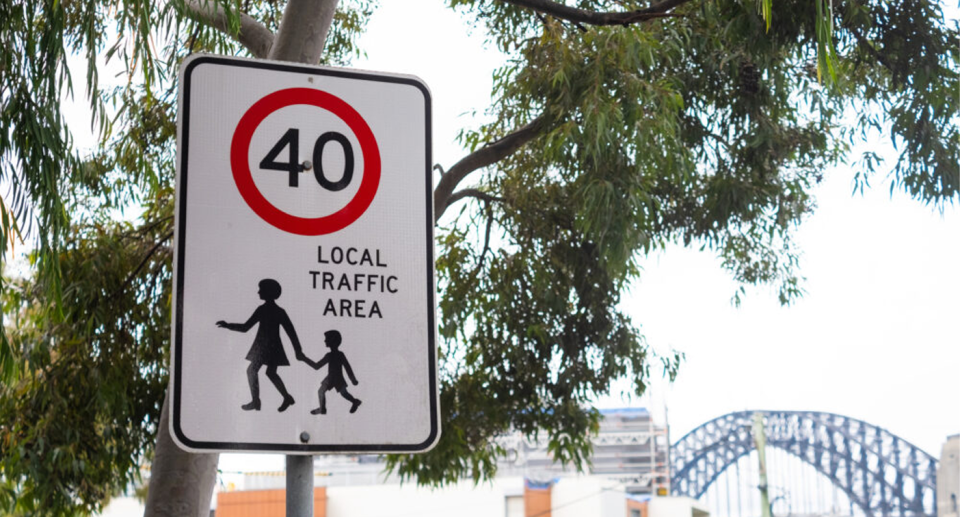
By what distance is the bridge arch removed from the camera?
85.2 metres

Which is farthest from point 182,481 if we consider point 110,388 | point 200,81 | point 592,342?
point 592,342

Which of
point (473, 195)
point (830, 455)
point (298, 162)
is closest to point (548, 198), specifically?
point (473, 195)

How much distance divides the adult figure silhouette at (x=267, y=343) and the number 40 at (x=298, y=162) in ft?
0.58

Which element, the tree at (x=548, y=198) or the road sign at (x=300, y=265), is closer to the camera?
the road sign at (x=300, y=265)

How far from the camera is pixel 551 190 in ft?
26.5

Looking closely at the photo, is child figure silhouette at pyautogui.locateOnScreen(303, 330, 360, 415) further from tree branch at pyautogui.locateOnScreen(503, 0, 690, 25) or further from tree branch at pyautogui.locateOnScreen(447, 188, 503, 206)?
tree branch at pyautogui.locateOnScreen(447, 188, 503, 206)

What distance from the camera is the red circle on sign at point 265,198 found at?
1.59 m

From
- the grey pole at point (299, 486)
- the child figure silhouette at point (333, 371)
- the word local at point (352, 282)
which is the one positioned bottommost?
the grey pole at point (299, 486)

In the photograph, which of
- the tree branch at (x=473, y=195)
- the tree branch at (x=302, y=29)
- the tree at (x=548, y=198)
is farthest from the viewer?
the tree branch at (x=473, y=195)

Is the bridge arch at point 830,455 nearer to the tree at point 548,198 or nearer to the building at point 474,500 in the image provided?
the building at point 474,500

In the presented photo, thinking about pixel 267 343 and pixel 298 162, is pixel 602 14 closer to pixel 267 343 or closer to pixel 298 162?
pixel 298 162

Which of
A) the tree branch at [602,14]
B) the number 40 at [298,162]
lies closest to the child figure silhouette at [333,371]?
the number 40 at [298,162]

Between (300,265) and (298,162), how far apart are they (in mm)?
163

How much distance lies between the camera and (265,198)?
160cm
